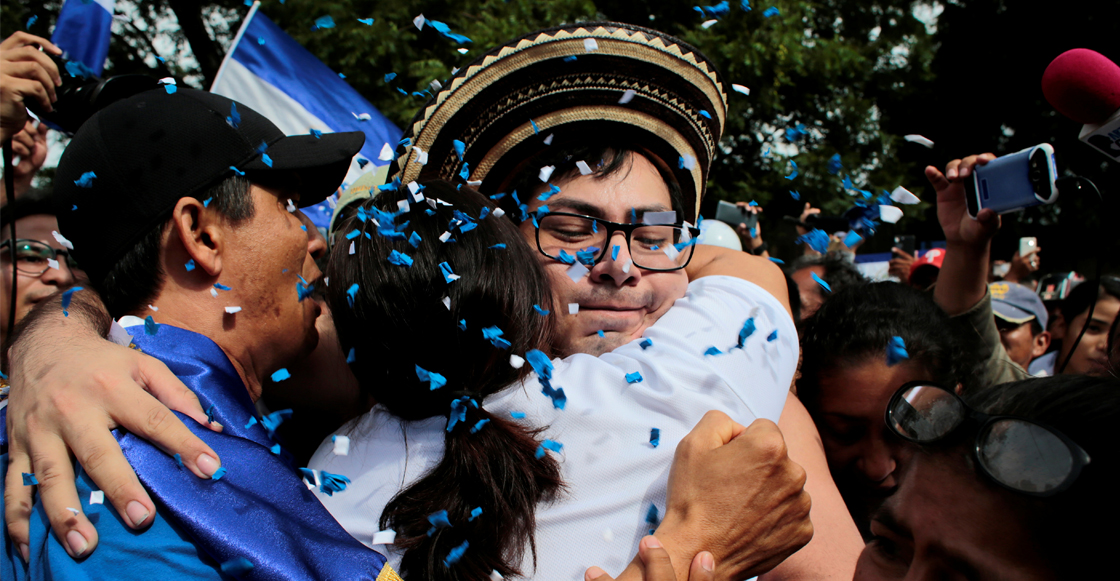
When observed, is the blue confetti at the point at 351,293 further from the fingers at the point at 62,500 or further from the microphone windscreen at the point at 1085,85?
the microphone windscreen at the point at 1085,85

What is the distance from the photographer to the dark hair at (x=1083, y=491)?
92 cm

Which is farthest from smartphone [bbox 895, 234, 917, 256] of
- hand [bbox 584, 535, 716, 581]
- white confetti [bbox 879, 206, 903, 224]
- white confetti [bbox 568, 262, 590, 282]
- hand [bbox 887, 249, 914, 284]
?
hand [bbox 584, 535, 716, 581]

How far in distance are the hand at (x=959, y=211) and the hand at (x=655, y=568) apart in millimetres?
1799

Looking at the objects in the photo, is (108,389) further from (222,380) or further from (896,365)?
(896,365)

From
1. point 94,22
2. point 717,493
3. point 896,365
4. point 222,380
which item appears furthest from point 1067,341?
point 94,22

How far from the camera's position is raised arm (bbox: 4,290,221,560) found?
3.93 ft

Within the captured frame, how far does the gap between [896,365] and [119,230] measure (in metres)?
2.39

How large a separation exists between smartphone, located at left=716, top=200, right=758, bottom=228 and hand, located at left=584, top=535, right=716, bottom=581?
4.43 meters

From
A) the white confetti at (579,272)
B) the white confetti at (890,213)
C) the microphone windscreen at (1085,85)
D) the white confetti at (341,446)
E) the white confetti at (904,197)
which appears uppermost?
the microphone windscreen at (1085,85)

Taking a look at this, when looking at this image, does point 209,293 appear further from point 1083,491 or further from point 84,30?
point 84,30

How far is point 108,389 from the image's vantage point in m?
1.31

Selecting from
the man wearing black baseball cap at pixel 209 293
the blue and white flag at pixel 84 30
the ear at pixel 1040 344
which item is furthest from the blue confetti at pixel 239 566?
the ear at pixel 1040 344

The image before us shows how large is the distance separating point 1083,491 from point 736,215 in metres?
4.86

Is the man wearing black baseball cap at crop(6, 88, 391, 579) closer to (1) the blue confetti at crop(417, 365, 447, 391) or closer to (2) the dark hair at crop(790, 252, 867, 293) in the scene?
(1) the blue confetti at crop(417, 365, 447, 391)
